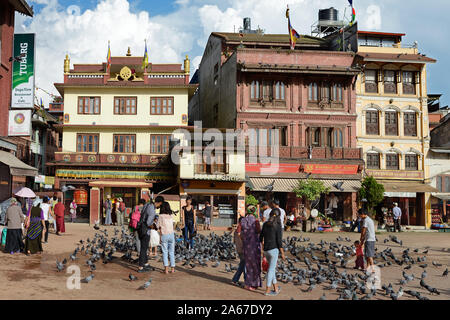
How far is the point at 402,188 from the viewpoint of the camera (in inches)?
1251

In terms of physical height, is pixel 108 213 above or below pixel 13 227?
below

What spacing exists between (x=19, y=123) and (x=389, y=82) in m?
26.4

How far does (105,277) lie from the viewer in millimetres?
10555

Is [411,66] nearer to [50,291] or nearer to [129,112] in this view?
[129,112]

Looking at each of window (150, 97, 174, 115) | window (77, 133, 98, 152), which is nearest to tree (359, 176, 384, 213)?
window (150, 97, 174, 115)

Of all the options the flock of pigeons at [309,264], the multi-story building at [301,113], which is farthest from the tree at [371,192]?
the flock of pigeons at [309,264]

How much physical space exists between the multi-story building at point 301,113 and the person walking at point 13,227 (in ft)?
61.1

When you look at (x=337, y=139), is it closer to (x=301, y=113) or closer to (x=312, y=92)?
(x=301, y=113)

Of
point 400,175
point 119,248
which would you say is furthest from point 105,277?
point 400,175

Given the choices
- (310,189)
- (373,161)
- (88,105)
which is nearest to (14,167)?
(88,105)

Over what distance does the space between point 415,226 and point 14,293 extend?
3024 cm

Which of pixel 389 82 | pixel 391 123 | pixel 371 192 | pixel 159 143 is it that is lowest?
pixel 371 192

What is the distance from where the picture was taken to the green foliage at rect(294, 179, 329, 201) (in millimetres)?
28719

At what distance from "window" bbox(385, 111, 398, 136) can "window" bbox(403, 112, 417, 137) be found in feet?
2.67
